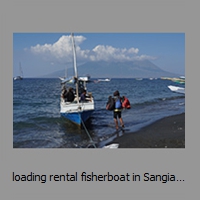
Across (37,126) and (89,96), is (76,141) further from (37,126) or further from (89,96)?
(89,96)

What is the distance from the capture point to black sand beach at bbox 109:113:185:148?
1233 centimetres

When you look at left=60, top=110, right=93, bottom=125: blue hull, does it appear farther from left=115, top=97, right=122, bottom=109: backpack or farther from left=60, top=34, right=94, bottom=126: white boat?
left=115, top=97, right=122, bottom=109: backpack

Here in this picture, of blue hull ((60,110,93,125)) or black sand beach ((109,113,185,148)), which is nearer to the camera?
black sand beach ((109,113,185,148))

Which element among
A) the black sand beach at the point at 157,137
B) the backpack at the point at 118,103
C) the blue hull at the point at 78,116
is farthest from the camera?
the blue hull at the point at 78,116

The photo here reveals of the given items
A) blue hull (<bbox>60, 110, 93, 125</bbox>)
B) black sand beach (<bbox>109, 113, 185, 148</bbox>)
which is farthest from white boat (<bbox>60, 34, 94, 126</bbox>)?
black sand beach (<bbox>109, 113, 185, 148</bbox>)

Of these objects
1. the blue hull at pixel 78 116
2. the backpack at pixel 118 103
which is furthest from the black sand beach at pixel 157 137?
the blue hull at pixel 78 116

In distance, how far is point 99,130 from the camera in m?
17.4

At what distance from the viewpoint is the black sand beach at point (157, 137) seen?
12.3 meters

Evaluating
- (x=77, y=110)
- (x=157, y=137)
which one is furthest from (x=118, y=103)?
(x=77, y=110)

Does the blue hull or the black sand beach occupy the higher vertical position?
the blue hull

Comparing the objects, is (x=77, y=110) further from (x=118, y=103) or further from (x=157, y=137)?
(x=157, y=137)

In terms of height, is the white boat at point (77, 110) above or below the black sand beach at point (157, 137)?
above

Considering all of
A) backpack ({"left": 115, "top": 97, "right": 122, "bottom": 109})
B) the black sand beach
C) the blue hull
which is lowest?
the black sand beach

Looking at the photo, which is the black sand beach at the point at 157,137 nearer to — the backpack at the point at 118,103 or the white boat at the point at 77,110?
the backpack at the point at 118,103
